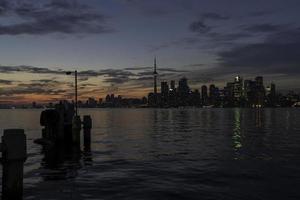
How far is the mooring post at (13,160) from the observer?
44.1 feet

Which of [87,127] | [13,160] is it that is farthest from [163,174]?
[87,127]

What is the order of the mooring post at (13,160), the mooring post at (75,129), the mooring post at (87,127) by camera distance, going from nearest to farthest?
the mooring post at (13,160) < the mooring post at (75,129) < the mooring post at (87,127)

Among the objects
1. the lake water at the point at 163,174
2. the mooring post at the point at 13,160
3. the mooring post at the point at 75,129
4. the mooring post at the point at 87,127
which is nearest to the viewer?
the mooring post at the point at 13,160

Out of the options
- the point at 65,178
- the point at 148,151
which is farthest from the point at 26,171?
the point at 148,151

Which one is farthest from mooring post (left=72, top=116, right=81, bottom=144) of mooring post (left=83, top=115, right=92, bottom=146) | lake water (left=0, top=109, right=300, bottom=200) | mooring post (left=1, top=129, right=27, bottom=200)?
mooring post (left=1, top=129, right=27, bottom=200)

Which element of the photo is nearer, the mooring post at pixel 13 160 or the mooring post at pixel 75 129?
the mooring post at pixel 13 160

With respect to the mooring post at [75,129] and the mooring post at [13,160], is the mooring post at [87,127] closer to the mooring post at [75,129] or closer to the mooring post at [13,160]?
the mooring post at [75,129]

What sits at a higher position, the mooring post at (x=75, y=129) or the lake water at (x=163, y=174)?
the mooring post at (x=75, y=129)

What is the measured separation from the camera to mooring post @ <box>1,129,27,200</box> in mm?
13438

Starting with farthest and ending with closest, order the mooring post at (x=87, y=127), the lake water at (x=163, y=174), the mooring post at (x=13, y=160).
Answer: the mooring post at (x=87, y=127)
the lake water at (x=163, y=174)
the mooring post at (x=13, y=160)

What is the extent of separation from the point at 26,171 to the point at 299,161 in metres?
21.2

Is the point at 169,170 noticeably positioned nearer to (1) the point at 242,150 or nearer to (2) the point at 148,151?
(2) the point at 148,151

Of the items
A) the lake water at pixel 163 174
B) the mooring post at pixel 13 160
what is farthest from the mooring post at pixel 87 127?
the mooring post at pixel 13 160

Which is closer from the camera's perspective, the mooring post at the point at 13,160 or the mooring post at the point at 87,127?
the mooring post at the point at 13,160
